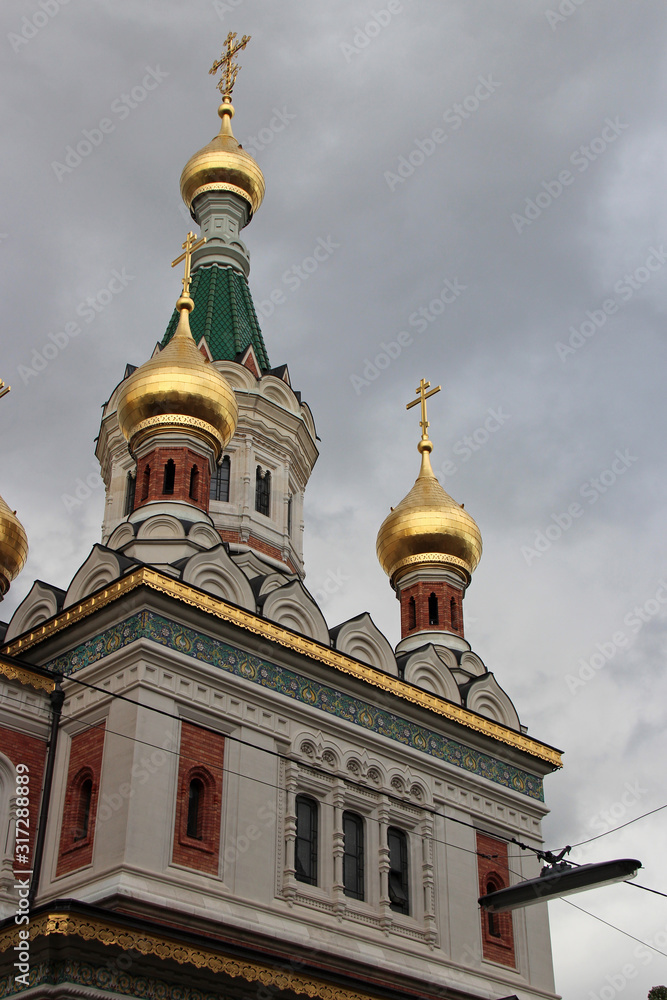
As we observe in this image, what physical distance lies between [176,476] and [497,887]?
5873mm

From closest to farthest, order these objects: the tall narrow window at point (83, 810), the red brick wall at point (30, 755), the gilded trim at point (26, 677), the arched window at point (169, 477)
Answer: the tall narrow window at point (83, 810) < the red brick wall at point (30, 755) < the gilded trim at point (26, 677) < the arched window at point (169, 477)

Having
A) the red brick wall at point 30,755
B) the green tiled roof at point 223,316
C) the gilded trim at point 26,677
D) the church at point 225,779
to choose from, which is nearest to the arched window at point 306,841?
the church at point 225,779

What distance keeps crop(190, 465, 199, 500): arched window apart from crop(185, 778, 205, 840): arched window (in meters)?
3.89

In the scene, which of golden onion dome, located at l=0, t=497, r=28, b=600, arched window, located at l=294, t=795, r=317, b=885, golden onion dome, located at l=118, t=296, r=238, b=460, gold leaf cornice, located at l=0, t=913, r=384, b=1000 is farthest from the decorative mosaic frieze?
golden onion dome, located at l=118, t=296, r=238, b=460

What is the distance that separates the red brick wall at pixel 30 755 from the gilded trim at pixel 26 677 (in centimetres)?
48

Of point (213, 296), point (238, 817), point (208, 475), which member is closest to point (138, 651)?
point (238, 817)

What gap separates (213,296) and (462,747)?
8643 mm

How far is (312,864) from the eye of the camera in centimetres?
1205

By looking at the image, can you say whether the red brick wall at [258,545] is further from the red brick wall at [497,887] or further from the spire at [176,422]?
the red brick wall at [497,887]

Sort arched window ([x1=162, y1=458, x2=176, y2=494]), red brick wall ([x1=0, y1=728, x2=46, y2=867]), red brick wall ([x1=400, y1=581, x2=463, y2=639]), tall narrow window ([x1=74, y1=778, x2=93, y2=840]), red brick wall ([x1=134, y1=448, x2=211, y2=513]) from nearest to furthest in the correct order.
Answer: tall narrow window ([x1=74, y1=778, x2=93, y2=840]) < red brick wall ([x1=0, y1=728, x2=46, y2=867]) < red brick wall ([x1=134, y1=448, x2=211, y2=513]) < arched window ([x1=162, y1=458, x2=176, y2=494]) < red brick wall ([x1=400, y1=581, x2=463, y2=639])

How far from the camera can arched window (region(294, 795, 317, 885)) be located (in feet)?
39.0

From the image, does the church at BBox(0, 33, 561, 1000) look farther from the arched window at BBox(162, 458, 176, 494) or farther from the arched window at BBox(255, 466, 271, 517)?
the arched window at BBox(255, 466, 271, 517)

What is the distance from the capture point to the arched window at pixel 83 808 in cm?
1107

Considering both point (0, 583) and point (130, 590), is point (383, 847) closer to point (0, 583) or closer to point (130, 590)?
point (130, 590)
